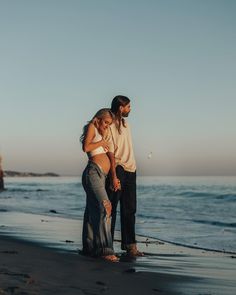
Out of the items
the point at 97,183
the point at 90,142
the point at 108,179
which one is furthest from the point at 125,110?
the point at 97,183

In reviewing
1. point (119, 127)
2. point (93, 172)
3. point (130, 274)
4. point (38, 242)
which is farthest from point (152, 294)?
point (38, 242)

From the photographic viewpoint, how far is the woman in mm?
5707

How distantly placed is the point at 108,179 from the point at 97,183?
11.6 inches

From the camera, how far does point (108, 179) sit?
6.04 meters

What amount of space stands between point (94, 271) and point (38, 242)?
3.13m

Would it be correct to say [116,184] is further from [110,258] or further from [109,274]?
[109,274]

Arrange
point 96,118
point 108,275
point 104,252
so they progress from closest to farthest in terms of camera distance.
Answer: point 108,275
point 104,252
point 96,118

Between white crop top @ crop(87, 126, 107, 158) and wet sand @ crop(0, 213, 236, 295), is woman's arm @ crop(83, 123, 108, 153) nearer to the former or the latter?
white crop top @ crop(87, 126, 107, 158)

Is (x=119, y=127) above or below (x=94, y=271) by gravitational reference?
above

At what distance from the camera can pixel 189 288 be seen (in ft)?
13.4

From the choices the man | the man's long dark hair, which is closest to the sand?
the man

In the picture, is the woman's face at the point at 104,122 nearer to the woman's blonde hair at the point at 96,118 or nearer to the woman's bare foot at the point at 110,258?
the woman's blonde hair at the point at 96,118

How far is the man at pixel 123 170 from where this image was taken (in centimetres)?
602

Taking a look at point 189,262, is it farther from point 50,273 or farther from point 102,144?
point 50,273
